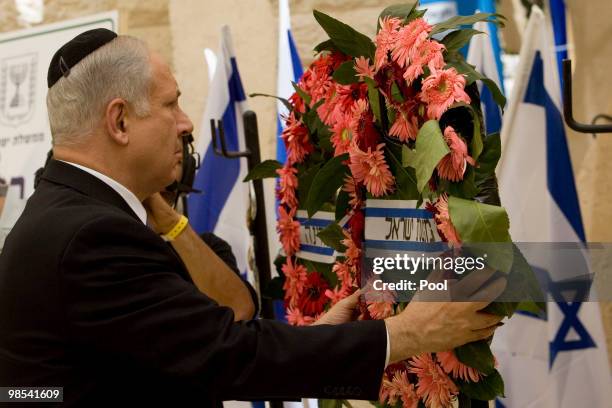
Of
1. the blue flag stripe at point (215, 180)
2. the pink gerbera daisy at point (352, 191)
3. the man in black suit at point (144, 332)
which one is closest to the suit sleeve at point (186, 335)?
the man in black suit at point (144, 332)

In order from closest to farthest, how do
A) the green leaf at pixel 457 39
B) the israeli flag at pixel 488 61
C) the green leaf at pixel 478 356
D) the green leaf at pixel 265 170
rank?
the green leaf at pixel 478 356 < the green leaf at pixel 457 39 < the green leaf at pixel 265 170 < the israeli flag at pixel 488 61

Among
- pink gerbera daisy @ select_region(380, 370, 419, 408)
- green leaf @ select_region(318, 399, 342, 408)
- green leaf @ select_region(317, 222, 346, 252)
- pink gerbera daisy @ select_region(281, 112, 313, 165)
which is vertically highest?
pink gerbera daisy @ select_region(281, 112, 313, 165)

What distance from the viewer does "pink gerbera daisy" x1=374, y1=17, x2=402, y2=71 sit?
1687mm

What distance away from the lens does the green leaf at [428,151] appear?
4.93 feet

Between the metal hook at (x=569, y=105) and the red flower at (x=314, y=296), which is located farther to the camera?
the red flower at (x=314, y=296)

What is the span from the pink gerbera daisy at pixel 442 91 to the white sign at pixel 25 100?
2.81 m

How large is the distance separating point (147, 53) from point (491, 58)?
131 centimetres

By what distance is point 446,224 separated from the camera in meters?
1.53

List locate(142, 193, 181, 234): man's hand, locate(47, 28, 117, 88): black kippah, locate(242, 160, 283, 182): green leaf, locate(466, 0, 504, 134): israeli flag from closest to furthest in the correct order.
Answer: locate(47, 28, 117, 88): black kippah
locate(242, 160, 283, 182): green leaf
locate(142, 193, 181, 234): man's hand
locate(466, 0, 504, 134): israeli flag

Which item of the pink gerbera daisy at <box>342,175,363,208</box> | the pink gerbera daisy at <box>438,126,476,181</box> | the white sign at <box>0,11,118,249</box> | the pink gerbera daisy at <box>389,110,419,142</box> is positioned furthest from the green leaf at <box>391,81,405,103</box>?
the white sign at <box>0,11,118,249</box>

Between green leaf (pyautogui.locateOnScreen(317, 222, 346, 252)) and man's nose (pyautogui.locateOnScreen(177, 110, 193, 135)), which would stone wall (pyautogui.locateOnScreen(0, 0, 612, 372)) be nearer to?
green leaf (pyautogui.locateOnScreen(317, 222, 346, 252))

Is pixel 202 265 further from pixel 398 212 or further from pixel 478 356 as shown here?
pixel 478 356

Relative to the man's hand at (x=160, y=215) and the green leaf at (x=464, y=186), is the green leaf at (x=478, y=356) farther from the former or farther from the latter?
the man's hand at (x=160, y=215)

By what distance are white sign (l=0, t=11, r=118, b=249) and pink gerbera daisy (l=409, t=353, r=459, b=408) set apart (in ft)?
9.27
